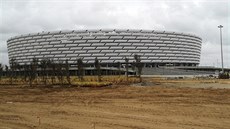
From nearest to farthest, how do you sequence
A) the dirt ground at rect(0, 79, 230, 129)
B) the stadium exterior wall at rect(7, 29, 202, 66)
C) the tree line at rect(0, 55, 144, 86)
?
1. the dirt ground at rect(0, 79, 230, 129)
2. the tree line at rect(0, 55, 144, 86)
3. the stadium exterior wall at rect(7, 29, 202, 66)

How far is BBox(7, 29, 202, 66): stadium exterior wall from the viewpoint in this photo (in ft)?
404

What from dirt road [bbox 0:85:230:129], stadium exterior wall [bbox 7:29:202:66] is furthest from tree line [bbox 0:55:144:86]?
dirt road [bbox 0:85:230:129]

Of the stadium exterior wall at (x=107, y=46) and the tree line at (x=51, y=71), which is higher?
the stadium exterior wall at (x=107, y=46)

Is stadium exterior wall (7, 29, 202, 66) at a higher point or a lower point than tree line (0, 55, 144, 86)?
higher

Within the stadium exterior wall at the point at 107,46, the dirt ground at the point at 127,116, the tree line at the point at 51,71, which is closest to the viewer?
the dirt ground at the point at 127,116

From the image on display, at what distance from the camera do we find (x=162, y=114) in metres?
20.7

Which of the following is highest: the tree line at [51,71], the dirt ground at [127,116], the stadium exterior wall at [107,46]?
the stadium exterior wall at [107,46]

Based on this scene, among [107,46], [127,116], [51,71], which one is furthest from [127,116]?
Result: [107,46]

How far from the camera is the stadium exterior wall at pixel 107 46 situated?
404 feet

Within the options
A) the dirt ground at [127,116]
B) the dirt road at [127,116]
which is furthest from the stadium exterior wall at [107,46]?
the dirt ground at [127,116]

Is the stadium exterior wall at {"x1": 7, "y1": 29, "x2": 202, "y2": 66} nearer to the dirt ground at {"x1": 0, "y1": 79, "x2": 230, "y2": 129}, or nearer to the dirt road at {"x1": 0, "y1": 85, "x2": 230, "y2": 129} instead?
the dirt road at {"x1": 0, "y1": 85, "x2": 230, "y2": 129}

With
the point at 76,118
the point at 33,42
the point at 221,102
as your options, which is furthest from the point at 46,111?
the point at 33,42

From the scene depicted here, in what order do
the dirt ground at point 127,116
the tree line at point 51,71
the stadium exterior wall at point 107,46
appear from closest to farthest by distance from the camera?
the dirt ground at point 127,116, the tree line at point 51,71, the stadium exterior wall at point 107,46

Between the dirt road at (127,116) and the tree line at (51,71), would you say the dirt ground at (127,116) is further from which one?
the tree line at (51,71)
